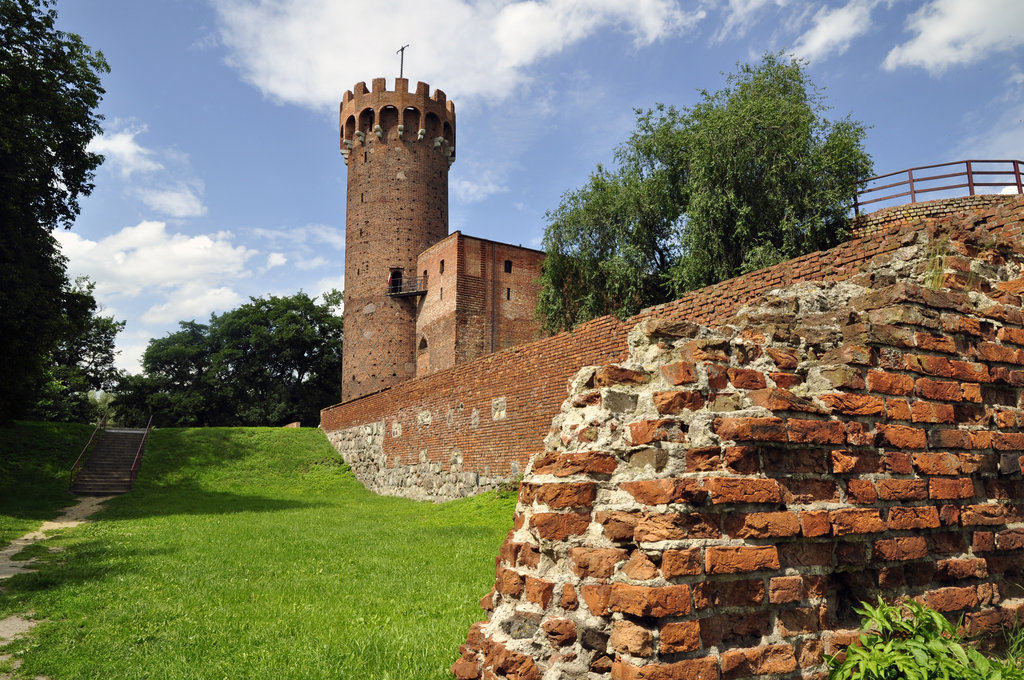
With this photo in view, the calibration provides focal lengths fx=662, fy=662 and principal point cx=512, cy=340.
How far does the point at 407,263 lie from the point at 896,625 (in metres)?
30.0

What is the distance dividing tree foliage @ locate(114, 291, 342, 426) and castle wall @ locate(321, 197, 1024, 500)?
20895mm

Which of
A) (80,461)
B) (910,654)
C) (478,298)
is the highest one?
(478,298)

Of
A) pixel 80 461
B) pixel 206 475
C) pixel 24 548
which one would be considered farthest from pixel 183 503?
pixel 24 548

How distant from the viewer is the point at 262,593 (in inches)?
237

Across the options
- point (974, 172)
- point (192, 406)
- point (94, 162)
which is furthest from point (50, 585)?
point (192, 406)

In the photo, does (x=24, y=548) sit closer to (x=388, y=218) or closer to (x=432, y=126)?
(x=388, y=218)

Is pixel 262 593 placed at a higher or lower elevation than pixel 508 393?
lower

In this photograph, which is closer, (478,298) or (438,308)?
(478,298)

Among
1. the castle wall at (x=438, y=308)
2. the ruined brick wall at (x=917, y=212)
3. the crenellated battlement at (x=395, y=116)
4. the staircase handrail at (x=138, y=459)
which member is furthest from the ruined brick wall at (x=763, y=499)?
Answer: the crenellated battlement at (x=395, y=116)

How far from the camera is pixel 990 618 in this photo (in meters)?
2.83

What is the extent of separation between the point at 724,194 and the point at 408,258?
1705 centimetres

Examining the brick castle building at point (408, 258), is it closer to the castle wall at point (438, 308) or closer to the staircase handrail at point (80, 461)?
the castle wall at point (438, 308)

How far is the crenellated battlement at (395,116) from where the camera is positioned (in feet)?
107

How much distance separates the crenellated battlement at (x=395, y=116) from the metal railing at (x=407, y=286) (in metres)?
7.06
